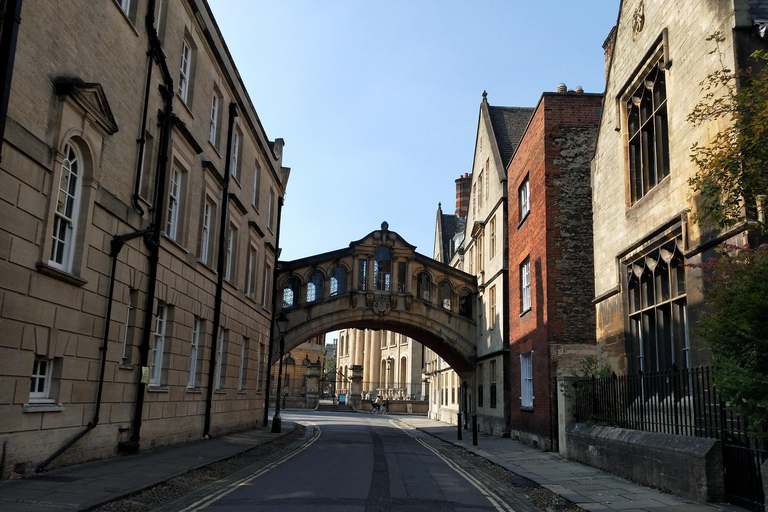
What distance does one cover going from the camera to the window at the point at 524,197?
21.9 m

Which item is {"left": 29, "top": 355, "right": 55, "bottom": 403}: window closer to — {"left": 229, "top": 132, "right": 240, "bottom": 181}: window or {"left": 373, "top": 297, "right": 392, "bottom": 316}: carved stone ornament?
{"left": 229, "top": 132, "right": 240, "bottom": 181}: window

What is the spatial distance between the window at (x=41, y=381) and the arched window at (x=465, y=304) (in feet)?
74.2

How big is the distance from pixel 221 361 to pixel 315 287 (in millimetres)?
10146

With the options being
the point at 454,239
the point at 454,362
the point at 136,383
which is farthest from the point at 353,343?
the point at 136,383

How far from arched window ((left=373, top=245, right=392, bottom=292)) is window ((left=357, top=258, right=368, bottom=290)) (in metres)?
0.45

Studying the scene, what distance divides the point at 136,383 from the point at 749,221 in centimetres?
1119

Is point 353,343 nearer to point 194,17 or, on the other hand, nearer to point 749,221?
point 194,17

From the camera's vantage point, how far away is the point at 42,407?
995cm

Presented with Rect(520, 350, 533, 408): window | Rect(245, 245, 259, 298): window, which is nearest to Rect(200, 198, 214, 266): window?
Rect(245, 245, 259, 298): window

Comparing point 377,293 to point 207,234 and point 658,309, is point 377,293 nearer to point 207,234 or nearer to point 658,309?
point 207,234

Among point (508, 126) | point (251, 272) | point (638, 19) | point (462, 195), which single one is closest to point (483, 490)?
point (638, 19)

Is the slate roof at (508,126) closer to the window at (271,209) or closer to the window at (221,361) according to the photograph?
the window at (271,209)

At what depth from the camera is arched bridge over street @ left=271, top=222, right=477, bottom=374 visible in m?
30.5

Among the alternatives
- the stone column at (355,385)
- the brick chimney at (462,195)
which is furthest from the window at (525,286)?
the stone column at (355,385)
